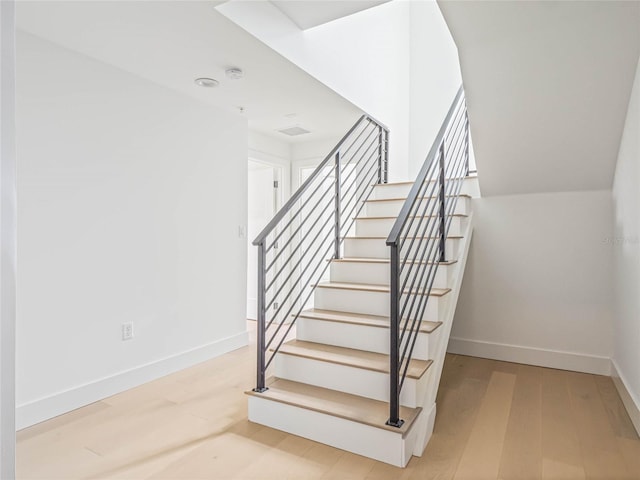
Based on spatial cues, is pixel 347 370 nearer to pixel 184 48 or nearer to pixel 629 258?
pixel 629 258

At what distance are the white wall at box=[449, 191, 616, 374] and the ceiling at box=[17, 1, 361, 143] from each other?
172 centimetres

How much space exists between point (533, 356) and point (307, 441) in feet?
7.18

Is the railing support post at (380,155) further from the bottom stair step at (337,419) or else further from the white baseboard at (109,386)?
the bottom stair step at (337,419)

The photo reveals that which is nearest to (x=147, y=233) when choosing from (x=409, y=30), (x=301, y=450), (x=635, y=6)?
(x=301, y=450)

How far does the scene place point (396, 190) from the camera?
3.61m

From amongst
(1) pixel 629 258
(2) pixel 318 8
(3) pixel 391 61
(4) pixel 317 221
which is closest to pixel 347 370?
(4) pixel 317 221

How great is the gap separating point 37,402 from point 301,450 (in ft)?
4.99

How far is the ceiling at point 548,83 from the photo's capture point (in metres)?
1.87

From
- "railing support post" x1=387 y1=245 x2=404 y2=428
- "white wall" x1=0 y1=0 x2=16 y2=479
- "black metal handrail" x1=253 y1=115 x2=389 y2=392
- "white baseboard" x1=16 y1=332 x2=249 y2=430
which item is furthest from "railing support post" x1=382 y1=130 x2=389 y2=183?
"white wall" x1=0 y1=0 x2=16 y2=479

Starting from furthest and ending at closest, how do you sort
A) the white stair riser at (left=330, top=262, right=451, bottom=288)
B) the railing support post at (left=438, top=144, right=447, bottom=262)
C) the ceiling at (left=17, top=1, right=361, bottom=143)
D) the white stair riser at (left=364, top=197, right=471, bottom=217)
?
the white stair riser at (left=364, top=197, right=471, bottom=217) → the white stair riser at (left=330, top=262, right=451, bottom=288) → the railing support post at (left=438, top=144, right=447, bottom=262) → the ceiling at (left=17, top=1, right=361, bottom=143)

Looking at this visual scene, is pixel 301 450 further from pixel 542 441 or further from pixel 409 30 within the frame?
pixel 409 30

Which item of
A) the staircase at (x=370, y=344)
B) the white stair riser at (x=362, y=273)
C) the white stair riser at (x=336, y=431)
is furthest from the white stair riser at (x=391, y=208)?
the white stair riser at (x=336, y=431)

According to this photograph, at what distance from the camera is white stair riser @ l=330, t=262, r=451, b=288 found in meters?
2.79

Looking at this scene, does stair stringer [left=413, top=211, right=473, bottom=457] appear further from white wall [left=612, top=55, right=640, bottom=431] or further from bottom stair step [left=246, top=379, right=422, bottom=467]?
white wall [left=612, top=55, right=640, bottom=431]
